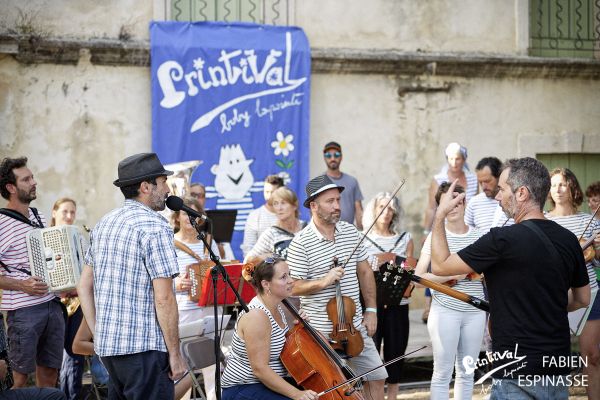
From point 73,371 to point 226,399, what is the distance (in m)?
2.49

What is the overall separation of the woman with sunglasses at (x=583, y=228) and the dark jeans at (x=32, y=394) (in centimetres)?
419

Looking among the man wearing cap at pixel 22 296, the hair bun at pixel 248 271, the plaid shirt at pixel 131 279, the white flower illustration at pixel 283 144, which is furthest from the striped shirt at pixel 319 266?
the white flower illustration at pixel 283 144

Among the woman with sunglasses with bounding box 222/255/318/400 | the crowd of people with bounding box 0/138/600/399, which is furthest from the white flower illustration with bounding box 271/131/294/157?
the woman with sunglasses with bounding box 222/255/318/400

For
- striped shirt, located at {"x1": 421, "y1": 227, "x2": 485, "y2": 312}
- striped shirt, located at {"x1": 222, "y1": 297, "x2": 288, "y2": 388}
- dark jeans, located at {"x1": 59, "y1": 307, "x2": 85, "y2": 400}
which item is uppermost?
striped shirt, located at {"x1": 421, "y1": 227, "x2": 485, "y2": 312}

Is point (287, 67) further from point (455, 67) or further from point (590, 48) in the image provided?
point (590, 48)

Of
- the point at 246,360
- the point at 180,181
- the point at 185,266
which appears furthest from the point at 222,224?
the point at 246,360

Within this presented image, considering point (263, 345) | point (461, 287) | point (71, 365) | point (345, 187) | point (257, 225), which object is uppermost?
point (345, 187)

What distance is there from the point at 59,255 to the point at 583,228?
426cm

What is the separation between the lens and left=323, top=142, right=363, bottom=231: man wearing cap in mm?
10875

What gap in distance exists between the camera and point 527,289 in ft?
15.4

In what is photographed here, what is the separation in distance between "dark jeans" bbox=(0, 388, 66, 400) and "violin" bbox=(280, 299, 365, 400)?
147 cm

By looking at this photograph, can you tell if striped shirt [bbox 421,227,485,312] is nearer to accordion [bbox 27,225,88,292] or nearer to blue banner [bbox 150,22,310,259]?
accordion [bbox 27,225,88,292]

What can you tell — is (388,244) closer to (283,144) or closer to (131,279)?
(131,279)

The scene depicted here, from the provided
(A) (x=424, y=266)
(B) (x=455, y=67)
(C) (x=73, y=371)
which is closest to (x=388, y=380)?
(A) (x=424, y=266)
